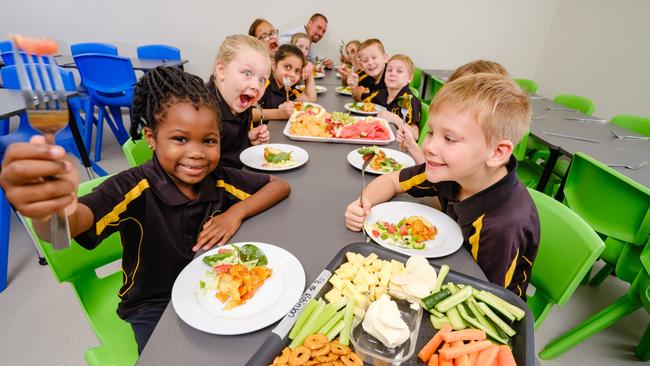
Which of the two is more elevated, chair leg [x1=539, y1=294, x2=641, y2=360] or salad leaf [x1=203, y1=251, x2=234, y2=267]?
salad leaf [x1=203, y1=251, x2=234, y2=267]

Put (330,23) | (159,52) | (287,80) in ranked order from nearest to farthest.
→ (287,80), (159,52), (330,23)

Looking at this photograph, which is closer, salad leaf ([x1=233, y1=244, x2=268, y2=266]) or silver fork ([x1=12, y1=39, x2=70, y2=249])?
silver fork ([x1=12, y1=39, x2=70, y2=249])

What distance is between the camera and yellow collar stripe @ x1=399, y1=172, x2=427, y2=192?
4.28ft

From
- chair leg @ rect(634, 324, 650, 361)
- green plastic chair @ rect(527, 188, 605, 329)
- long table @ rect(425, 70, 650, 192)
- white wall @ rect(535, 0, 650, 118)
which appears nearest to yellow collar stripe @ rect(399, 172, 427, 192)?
green plastic chair @ rect(527, 188, 605, 329)

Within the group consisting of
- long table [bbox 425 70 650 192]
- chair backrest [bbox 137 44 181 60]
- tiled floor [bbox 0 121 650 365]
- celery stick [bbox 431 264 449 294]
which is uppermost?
celery stick [bbox 431 264 449 294]

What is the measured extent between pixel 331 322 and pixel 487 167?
2.60ft

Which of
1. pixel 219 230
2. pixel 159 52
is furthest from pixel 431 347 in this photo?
pixel 159 52

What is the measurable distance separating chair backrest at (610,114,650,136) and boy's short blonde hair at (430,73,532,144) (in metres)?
2.60

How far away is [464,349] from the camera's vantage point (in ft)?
2.08

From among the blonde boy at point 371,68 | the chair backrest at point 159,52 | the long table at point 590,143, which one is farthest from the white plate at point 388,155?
the chair backrest at point 159,52

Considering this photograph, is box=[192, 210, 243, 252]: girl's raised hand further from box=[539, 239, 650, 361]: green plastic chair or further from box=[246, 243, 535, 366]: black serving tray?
box=[539, 239, 650, 361]: green plastic chair

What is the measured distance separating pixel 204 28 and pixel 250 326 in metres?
5.84

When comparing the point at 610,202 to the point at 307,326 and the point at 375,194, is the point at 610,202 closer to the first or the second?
the point at 375,194

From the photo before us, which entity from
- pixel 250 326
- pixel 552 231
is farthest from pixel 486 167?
pixel 250 326
